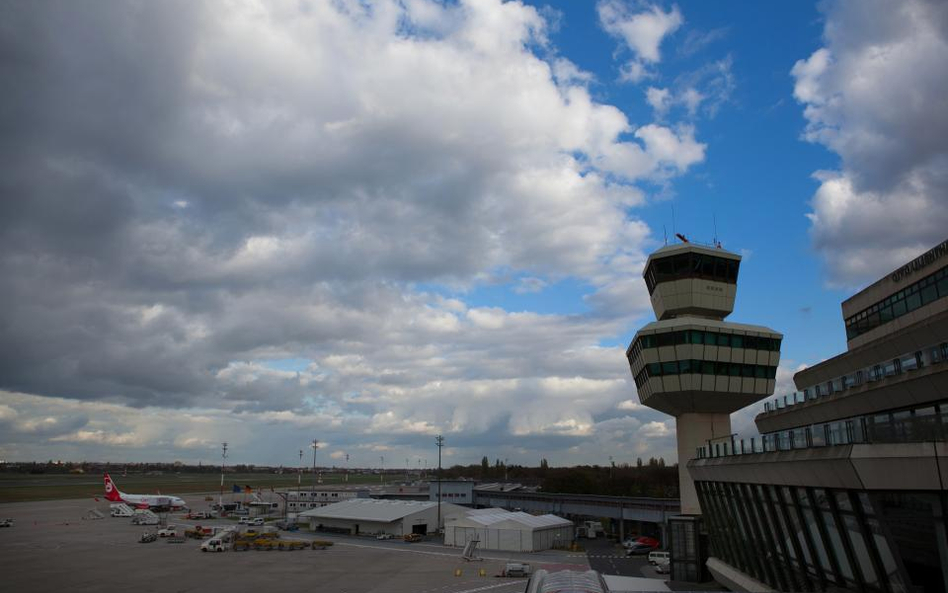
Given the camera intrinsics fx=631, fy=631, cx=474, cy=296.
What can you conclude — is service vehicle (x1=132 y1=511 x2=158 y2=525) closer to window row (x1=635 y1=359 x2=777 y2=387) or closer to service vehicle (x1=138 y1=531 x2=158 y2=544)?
service vehicle (x1=138 y1=531 x2=158 y2=544)

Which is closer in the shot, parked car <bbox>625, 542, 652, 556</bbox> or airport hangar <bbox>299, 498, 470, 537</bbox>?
parked car <bbox>625, 542, 652, 556</bbox>

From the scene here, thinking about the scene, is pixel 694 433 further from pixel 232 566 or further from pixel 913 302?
pixel 232 566

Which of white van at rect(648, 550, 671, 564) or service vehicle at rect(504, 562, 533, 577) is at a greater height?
service vehicle at rect(504, 562, 533, 577)

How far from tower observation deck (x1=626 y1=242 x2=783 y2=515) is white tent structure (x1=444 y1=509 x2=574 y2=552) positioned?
30336 millimetres

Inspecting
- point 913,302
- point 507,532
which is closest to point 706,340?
point 913,302

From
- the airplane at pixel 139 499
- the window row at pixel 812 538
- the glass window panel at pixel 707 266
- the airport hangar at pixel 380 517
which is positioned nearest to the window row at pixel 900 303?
the glass window panel at pixel 707 266

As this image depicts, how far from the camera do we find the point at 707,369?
5134cm

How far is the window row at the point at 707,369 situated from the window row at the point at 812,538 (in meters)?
14.7

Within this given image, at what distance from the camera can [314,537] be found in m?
92.8

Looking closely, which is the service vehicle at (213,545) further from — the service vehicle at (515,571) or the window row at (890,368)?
the window row at (890,368)

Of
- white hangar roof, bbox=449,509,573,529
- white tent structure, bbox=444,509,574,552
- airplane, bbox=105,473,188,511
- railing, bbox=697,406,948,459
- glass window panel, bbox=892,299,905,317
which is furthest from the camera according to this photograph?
airplane, bbox=105,473,188,511

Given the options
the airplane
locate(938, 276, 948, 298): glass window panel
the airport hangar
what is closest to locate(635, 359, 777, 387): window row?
locate(938, 276, 948, 298): glass window panel

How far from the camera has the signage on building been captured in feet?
126

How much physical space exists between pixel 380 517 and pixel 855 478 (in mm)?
87521
